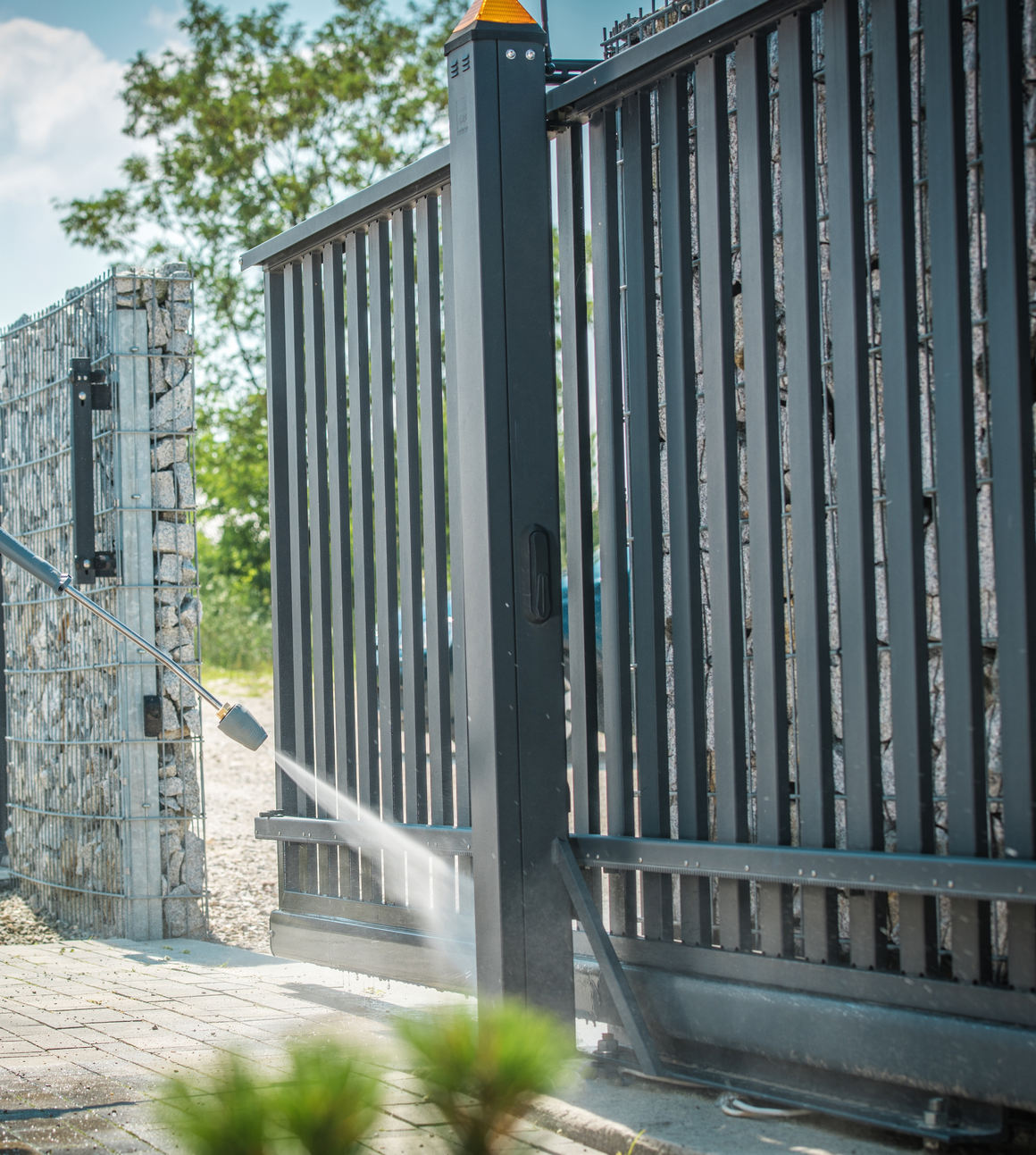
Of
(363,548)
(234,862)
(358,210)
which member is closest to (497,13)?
(358,210)

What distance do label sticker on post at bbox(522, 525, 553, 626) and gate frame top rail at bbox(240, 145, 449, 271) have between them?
107 cm

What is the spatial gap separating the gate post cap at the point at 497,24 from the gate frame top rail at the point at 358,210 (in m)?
0.32

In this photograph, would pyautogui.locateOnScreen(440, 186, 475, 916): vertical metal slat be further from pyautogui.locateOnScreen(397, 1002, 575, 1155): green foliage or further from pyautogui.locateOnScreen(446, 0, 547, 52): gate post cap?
pyautogui.locateOnScreen(397, 1002, 575, 1155): green foliage

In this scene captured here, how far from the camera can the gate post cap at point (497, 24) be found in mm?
3219

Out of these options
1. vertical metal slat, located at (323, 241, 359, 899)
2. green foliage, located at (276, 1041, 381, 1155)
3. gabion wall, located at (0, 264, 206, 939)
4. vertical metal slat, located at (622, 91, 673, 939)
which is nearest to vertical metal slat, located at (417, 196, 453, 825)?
vertical metal slat, located at (323, 241, 359, 899)

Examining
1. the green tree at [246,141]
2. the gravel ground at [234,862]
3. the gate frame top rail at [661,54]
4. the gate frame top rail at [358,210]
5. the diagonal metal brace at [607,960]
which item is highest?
the green tree at [246,141]

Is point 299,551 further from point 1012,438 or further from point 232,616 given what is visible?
point 232,616

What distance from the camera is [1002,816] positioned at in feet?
7.70

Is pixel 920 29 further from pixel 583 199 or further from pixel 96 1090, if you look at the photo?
pixel 96 1090

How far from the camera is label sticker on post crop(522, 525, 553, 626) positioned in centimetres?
320

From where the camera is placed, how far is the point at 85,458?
614 centimetres

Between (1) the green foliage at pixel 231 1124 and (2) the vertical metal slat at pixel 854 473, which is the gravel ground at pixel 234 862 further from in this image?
(1) the green foliage at pixel 231 1124

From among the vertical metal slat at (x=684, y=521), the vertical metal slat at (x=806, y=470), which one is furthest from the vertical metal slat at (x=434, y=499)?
the vertical metal slat at (x=806, y=470)

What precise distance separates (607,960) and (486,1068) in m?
1.99
